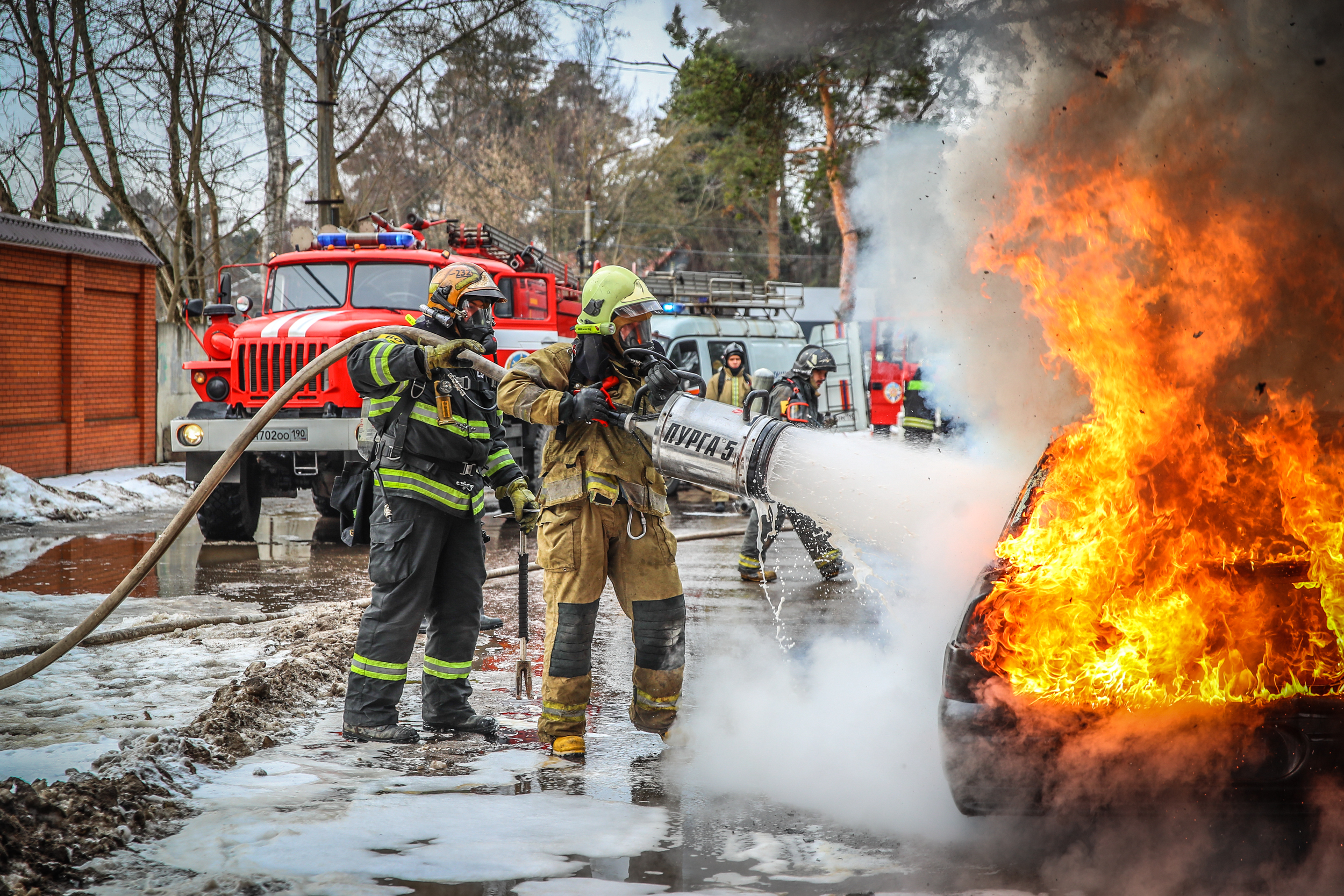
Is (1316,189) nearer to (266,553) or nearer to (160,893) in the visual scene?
(160,893)

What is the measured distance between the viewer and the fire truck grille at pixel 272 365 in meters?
9.62

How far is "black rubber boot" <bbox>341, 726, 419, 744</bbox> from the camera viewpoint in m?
4.43

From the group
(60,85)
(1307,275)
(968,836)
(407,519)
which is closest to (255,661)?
(407,519)

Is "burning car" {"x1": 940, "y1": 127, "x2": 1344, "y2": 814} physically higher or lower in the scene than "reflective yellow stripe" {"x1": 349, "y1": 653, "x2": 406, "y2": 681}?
higher

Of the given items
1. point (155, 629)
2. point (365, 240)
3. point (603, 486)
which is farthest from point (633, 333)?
point (365, 240)

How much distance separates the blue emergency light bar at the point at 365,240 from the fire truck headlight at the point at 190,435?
233 cm

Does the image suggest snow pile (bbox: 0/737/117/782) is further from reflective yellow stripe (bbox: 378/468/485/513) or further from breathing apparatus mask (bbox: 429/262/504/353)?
breathing apparatus mask (bbox: 429/262/504/353)

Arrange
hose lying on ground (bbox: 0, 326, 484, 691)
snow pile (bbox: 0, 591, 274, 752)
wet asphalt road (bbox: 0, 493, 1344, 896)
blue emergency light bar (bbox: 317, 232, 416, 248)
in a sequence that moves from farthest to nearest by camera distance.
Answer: blue emergency light bar (bbox: 317, 232, 416, 248) < hose lying on ground (bbox: 0, 326, 484, 691) < snow pile (bbox: 0, 591, 274, 752) < wet asphalt road (bbox: 0, 493, 1344, 896)

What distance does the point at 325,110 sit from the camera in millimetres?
17250

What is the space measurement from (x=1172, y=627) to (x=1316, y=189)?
5.23 ft

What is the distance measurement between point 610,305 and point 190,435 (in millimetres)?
6361

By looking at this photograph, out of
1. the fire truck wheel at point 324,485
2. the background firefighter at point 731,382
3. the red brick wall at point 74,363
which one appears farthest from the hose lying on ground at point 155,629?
the red brick wall at point 74,363

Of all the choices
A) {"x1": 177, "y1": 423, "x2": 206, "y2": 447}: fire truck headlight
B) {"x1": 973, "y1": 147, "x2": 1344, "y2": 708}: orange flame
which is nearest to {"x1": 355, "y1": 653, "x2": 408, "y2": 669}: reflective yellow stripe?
{"x1": 973, "y1": 147, "x2": 1344, "y2": 708}: orange flame

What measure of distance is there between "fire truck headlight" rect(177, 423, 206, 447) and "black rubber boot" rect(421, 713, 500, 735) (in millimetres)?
5838
